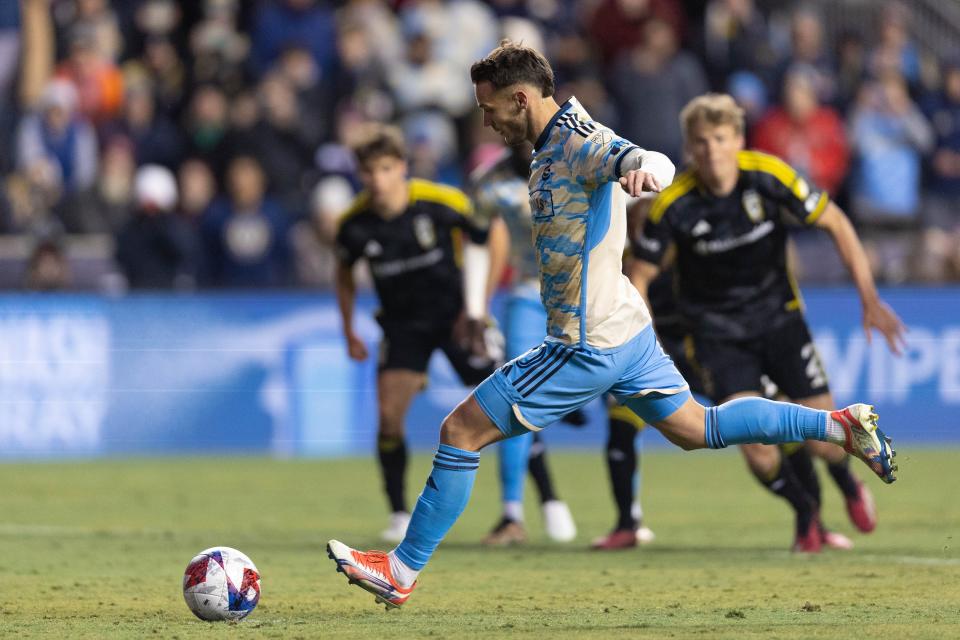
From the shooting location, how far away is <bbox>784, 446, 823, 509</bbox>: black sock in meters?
10.1

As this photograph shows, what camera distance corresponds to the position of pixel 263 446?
1733 centimetres

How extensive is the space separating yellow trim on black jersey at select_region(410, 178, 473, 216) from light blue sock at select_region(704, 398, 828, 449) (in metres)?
4.05

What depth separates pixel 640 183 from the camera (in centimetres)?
644

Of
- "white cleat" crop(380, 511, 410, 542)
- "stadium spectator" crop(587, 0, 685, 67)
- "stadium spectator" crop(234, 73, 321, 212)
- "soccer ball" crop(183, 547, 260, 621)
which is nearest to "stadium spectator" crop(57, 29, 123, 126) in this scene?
"stadium spectator" crop(234, 73, 321, 212)

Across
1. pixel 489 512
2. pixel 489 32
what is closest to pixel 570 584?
pixel 489 512

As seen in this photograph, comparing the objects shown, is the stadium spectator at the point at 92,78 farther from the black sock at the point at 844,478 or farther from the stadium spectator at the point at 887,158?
the black sock at the point at 844,478

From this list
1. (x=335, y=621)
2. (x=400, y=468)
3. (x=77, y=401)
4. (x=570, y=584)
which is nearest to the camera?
(x=335, y=621)

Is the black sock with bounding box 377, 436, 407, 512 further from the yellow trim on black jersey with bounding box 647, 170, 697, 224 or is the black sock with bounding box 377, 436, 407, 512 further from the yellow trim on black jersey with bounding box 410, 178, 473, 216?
the yellow trim on black jersey with bounding box 647, 170, 697, 224

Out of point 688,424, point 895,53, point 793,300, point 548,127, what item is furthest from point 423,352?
point 895,53

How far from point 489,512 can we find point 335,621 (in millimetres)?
5669

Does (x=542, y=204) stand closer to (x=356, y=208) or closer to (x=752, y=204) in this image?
(x=752, y=204)

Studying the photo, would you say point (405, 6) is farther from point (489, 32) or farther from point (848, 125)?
point (848, 125)

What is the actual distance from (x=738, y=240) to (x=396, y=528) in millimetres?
2785

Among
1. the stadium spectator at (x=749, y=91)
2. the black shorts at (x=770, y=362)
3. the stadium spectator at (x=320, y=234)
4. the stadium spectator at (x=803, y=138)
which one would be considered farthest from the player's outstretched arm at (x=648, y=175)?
the stadium spectator at (x=749, y=91)
